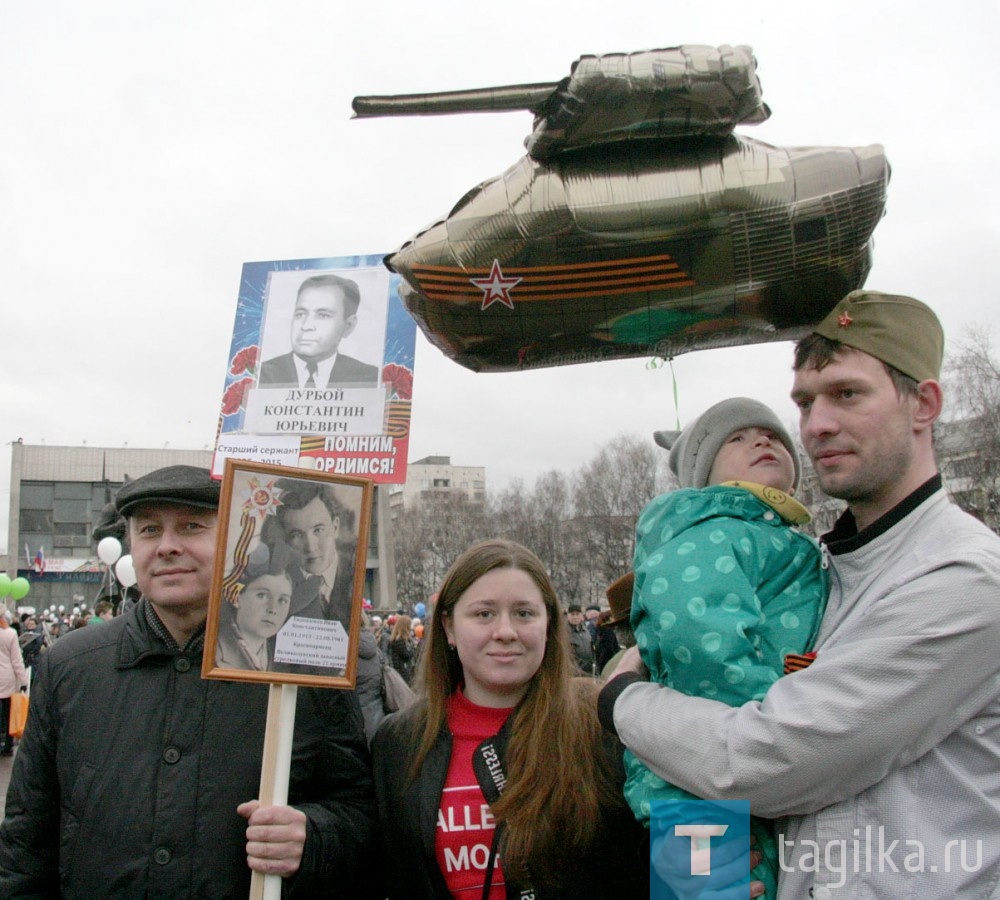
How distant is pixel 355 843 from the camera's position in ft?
8.64

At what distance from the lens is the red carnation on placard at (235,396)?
5.75 m

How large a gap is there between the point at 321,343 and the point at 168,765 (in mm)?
3604

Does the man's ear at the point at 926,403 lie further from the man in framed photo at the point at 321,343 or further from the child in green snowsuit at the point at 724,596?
the man in framed photo at the point at 321,343

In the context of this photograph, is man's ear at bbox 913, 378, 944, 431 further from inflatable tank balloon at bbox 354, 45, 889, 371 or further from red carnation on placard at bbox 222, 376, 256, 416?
red carnation on placard at bbox 222, 376, 256, 416

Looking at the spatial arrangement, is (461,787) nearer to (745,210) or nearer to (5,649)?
(745,210)

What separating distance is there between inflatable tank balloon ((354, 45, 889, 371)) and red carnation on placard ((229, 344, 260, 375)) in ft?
9.59

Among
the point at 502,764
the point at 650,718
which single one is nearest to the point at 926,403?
the point at 650,718

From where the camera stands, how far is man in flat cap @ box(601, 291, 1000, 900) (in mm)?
1779

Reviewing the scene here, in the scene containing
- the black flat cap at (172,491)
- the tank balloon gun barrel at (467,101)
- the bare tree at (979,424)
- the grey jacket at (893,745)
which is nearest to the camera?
the grey jacket at (893,745)

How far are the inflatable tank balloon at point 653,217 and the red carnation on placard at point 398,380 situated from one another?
8.07 feet

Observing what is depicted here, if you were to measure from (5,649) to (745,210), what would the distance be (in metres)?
11.5

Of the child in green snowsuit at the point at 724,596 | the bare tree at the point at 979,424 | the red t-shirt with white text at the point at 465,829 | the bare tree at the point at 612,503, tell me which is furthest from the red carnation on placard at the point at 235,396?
the bare tree at the point at 612,503

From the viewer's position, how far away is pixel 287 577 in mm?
2516

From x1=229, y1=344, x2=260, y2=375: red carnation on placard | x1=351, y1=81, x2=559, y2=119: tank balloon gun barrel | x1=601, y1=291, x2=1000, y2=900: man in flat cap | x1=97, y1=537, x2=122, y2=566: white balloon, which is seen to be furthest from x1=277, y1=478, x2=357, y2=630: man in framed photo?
x1=97, y1=537, x2=122, y2=566: white balloon
